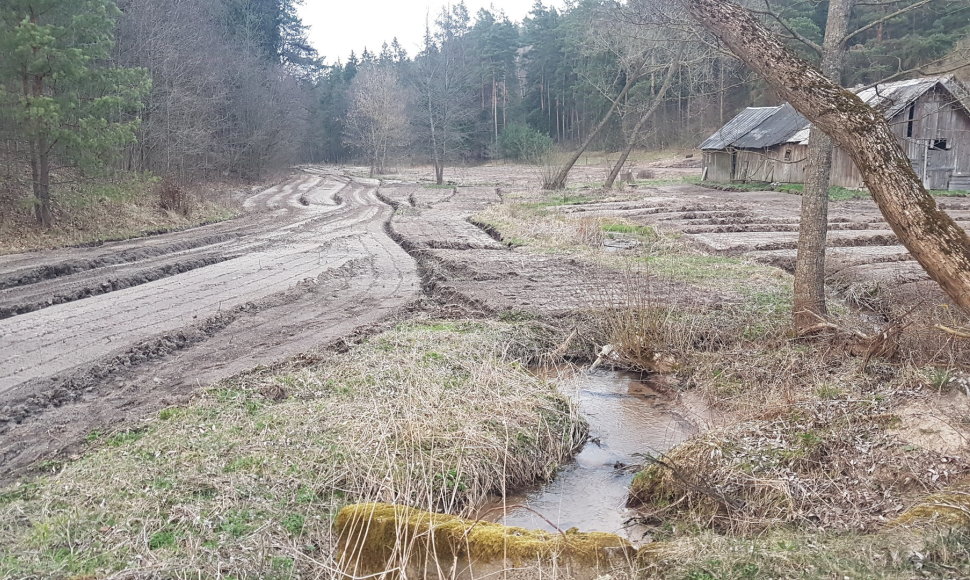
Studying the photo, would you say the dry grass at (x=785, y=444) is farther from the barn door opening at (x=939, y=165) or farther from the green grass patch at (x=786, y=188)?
the barn door opening at (x=939, y=165)

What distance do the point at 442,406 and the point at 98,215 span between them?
63.0 feet

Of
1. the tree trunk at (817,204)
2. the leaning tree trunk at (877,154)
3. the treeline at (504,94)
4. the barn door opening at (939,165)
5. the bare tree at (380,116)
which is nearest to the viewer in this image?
the leaning tree trunk at (877,154)

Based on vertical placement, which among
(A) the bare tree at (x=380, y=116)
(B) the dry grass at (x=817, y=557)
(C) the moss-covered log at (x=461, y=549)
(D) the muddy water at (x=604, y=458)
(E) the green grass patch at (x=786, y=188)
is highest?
(A) the bare tree at (x=380, y=116)

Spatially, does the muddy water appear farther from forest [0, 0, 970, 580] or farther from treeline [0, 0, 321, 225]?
treeline [0, 0, 321, 225]

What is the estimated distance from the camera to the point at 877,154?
18.2 feet

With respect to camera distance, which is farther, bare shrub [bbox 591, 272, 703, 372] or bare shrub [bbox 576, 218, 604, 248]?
bare shrub [bbox 576, 218, 604, 248]

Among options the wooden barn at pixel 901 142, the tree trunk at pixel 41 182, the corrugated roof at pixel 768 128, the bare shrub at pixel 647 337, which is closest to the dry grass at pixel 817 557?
the bare shrub at pixel 647 337

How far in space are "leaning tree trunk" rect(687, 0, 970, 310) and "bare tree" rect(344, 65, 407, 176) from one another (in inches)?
1975

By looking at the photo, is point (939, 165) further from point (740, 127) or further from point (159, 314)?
point (159, 314)

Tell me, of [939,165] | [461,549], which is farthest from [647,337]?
[939,165]

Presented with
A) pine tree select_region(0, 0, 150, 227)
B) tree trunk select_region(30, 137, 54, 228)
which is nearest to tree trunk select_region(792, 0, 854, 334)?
pine tree select_region(0, 0, 150, 227)

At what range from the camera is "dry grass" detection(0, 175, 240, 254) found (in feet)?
61.7

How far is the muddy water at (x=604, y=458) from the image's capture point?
5.87 meters

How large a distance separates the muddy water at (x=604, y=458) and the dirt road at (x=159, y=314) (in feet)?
12.9
